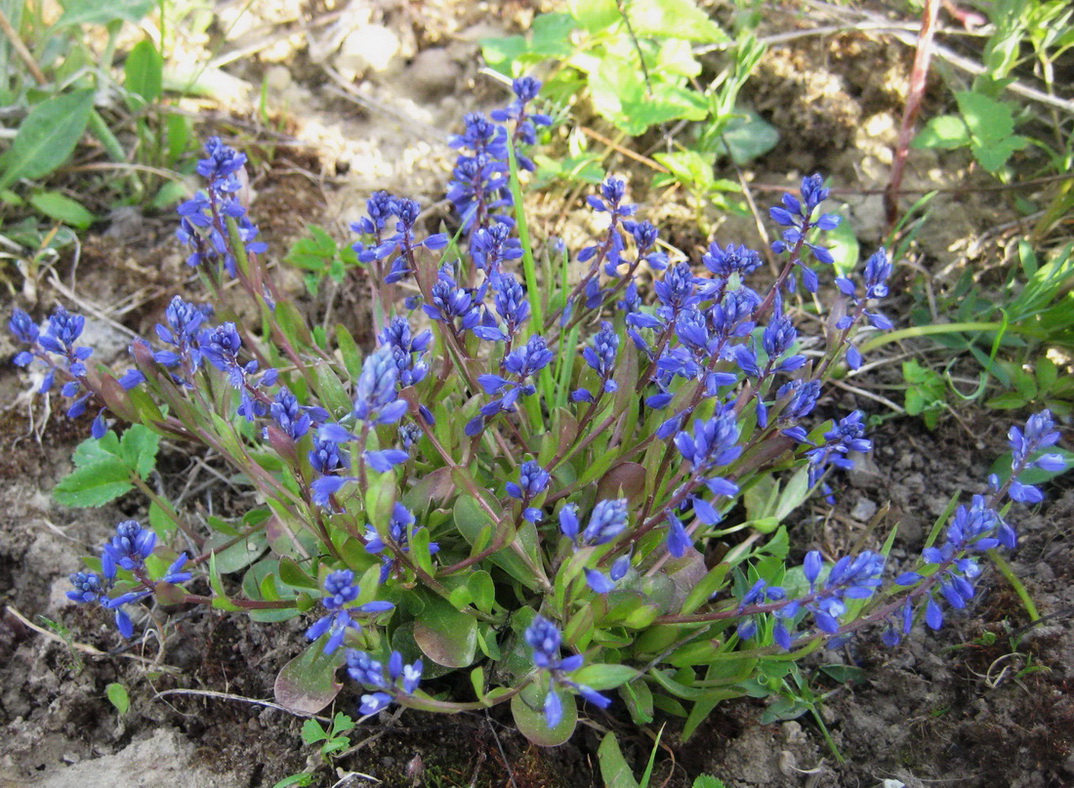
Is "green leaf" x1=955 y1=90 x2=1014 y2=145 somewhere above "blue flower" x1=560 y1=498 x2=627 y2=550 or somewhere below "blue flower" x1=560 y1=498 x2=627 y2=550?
above

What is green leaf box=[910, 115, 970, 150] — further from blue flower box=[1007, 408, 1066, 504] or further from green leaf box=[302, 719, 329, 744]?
green leaf box=[302, 719, 329, 744]

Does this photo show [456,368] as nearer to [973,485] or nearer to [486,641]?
[486,641]

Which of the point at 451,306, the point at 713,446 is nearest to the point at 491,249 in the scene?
the point at 451,306

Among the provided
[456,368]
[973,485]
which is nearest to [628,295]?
[456,368]

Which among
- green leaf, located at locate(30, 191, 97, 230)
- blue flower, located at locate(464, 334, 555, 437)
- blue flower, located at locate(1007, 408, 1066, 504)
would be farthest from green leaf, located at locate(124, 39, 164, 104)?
blue flower, located at locate(1007, 408, 1066, 504)

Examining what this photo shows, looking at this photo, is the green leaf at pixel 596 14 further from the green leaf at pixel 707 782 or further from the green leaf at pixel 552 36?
the green leaf at pixel 707 782

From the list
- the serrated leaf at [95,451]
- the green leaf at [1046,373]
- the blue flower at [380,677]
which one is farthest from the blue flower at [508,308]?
the green leaf at [1046,373]

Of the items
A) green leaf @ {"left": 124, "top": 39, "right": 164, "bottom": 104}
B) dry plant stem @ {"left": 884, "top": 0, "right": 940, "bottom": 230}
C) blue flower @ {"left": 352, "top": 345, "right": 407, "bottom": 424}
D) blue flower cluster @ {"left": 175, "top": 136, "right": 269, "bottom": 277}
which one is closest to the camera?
blue flower @ {"left": 352, "top": 345, "right": 407, "bottom": 424}

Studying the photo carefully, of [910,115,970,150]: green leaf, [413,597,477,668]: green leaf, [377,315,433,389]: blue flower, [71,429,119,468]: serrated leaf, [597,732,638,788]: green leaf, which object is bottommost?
[597,732,638,788]: green leaf

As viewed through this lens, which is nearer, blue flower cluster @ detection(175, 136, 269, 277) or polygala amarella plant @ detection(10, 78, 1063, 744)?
polygala amarella plant @ detection(10, 78, 1063, 744)
